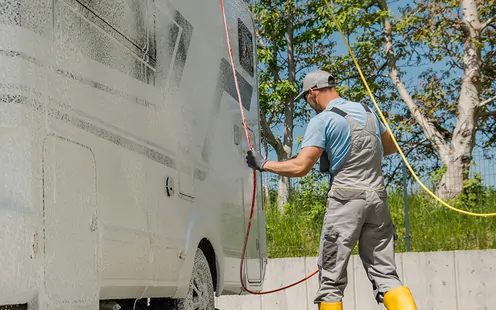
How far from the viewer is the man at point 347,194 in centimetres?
588

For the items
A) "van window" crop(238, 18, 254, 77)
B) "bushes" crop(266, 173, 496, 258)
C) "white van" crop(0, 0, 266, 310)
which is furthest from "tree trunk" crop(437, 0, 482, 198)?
"white van" crop(0, 0, 266, 310)

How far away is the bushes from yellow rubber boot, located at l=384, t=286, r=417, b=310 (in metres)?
6.61

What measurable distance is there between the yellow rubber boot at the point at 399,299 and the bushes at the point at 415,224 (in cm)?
661

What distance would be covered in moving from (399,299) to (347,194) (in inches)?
30.8

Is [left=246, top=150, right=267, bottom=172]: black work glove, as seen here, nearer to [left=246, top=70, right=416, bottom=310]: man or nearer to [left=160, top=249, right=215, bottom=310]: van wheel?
[left=246, top=70, right=416, bottom=310]: man

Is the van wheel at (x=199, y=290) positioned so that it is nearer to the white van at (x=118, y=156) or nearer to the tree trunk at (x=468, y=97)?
the white van at (x=118, y=156)

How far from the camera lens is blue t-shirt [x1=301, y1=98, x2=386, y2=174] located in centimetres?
592

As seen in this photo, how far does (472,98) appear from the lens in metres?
20.7

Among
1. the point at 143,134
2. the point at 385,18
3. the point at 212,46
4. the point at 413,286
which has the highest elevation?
the point at 385,18

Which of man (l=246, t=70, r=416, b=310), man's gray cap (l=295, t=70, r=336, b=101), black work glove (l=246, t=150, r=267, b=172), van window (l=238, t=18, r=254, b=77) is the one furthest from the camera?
van window (l=238, t=18, r=254, b=77)

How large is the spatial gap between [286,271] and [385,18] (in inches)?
471

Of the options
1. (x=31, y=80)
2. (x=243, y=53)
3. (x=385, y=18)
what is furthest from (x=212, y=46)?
(x=385, y=18)

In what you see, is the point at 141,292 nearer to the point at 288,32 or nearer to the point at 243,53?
the point at 243,53

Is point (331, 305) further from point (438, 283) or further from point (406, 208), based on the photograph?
point (406, 208)
